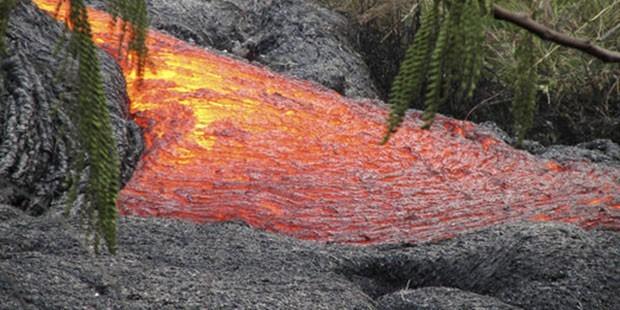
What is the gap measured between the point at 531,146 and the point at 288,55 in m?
2.07

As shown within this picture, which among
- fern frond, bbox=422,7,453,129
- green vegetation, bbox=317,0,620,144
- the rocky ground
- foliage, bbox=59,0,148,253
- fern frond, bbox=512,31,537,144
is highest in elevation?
fern frond, bbox=422,7,453,129

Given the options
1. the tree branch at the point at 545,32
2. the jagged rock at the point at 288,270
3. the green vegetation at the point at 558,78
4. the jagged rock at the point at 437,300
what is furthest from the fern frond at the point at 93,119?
the green vegetation at the point at 558,78

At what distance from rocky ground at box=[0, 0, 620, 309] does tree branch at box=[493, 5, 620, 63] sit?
1.21 metres

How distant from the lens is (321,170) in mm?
4438

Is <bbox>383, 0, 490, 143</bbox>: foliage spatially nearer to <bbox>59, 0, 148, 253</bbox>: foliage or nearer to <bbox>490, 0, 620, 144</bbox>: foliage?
<bbox>59, 0, 148, 253</bbox>: foliage

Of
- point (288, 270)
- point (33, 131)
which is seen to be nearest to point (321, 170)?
point (33, 131)

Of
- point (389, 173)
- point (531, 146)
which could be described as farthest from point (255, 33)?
point (389, 173)

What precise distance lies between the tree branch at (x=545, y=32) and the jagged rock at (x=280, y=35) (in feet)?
16.0

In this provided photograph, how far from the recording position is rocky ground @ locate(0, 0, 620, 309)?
8.43ft

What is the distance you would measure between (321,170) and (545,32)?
286 centimetres

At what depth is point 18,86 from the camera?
390cm

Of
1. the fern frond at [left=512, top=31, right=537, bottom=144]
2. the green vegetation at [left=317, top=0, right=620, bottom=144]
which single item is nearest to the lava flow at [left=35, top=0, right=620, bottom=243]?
the green vegetation at [left=317, top=0, right=620, bottom=144]

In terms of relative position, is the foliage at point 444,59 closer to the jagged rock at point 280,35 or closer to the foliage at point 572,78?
the foliage at point 572,78

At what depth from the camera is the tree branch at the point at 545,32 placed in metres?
1.57
